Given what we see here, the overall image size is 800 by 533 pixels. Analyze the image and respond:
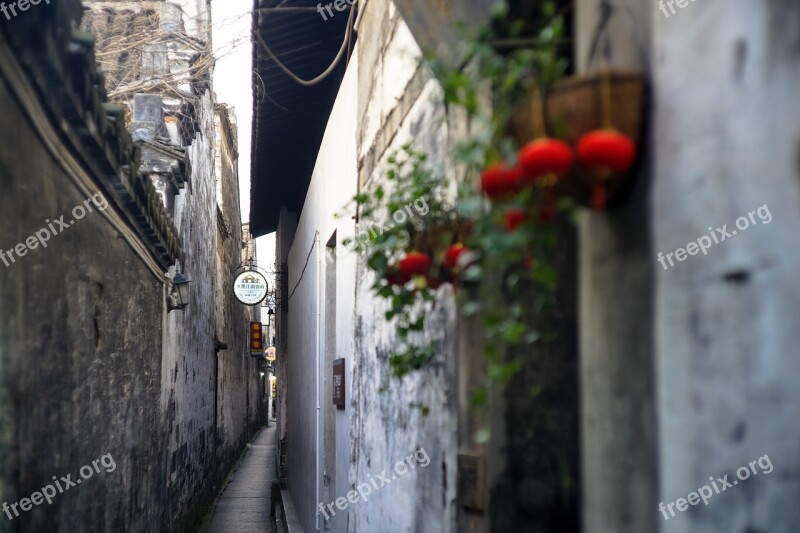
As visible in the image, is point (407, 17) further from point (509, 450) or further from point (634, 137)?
point (509, 450)

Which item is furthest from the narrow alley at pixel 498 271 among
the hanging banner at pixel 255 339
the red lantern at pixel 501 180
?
the hanging banner at pixel 255 339

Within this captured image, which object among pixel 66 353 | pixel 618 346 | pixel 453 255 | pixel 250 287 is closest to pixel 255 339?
pixel 250 287

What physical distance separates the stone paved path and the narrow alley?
4.71 meters

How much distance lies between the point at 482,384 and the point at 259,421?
34883 millimetres

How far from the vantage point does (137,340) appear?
6.58 m

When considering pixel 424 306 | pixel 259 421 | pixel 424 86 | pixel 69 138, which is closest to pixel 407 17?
pixel 424 86

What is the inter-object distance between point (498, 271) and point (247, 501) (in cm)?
1241

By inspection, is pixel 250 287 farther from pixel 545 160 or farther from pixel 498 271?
pixel 545 160

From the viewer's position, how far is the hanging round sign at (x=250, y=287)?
634 inches

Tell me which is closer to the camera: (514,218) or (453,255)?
(514,218)

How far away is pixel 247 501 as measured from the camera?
45.9ft

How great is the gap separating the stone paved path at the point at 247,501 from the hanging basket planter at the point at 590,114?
10.1 m

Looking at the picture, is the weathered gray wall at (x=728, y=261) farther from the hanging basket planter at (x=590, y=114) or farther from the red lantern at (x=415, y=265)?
the red lantern at (x=415, y=265)

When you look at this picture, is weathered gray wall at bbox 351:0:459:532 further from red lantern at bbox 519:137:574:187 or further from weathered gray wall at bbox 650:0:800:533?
weathered gray wall at bbox 650:0:800:533
